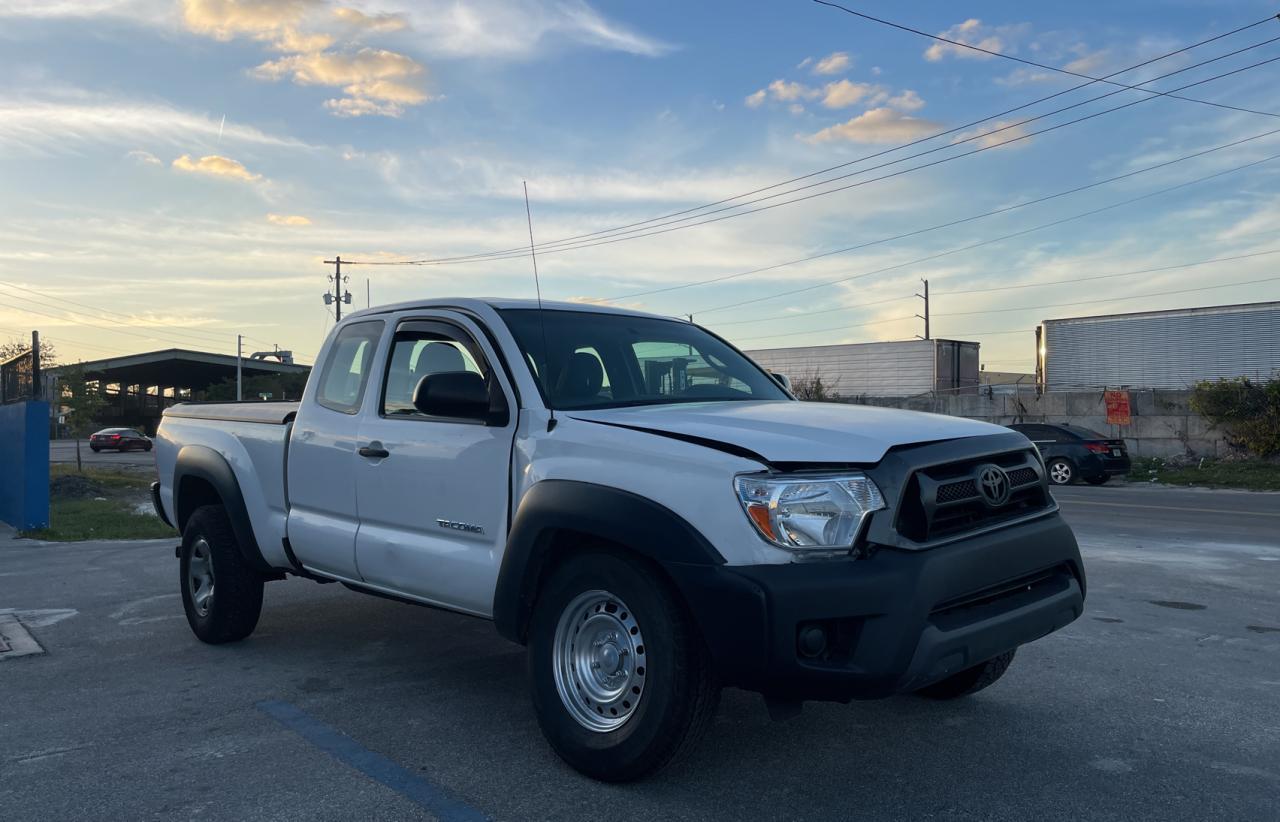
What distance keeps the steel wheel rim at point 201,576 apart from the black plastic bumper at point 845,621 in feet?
12.6

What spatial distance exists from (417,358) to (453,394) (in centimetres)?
100

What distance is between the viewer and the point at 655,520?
3.62 m

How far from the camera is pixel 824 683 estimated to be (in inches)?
134

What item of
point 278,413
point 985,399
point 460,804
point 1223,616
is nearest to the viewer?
point 460,804

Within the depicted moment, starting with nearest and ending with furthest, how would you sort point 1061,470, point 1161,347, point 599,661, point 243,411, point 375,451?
point 599,661
point 375,451
point 243,411
point 1061,470
point 1161,347

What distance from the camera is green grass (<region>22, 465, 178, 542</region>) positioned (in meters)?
13.0

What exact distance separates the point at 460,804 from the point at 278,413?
3.02 m

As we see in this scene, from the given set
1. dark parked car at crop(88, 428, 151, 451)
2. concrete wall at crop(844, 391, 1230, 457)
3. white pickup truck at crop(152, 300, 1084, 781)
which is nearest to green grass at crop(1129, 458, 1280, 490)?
concrete wall at crop(844, 391, 1230, 457)

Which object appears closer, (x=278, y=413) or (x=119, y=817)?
(x=119, y=817)

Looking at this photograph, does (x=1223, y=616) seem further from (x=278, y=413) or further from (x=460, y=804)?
(x=278, y=413)

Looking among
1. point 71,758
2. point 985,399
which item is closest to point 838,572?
point 71,758

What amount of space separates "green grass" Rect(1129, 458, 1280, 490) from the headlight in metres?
22.1

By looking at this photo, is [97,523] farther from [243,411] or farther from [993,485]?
[993,485]

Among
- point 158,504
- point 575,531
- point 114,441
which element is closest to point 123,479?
point 158,504
